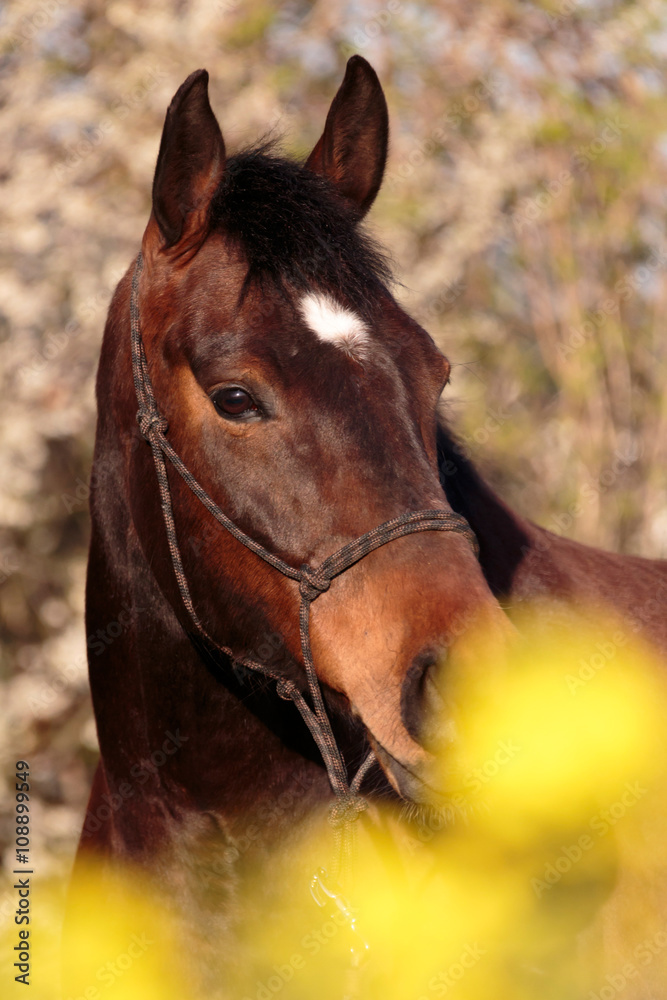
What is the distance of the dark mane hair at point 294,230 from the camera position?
2049 millimetres

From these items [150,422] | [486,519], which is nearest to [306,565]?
[150,422]

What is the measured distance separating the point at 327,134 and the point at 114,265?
11.5ft

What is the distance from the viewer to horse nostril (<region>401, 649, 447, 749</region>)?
165 centimetres

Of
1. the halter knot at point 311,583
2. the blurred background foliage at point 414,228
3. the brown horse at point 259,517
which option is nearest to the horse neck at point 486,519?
the brown horse at point 259,517

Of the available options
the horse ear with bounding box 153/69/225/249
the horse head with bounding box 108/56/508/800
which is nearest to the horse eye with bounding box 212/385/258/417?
the horse head with bounding box 108/56/508/800

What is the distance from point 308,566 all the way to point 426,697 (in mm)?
396

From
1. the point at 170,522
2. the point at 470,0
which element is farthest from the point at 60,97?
the point at 170,522

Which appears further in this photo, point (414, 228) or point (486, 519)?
point (414, 228)

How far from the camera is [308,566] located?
1895 mm

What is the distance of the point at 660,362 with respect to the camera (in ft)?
22.5

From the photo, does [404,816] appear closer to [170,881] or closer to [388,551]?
[170,881]

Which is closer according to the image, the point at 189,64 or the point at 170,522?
the point at 170,522

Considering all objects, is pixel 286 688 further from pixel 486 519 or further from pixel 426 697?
pixel 486 519

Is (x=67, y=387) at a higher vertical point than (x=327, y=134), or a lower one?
lower
